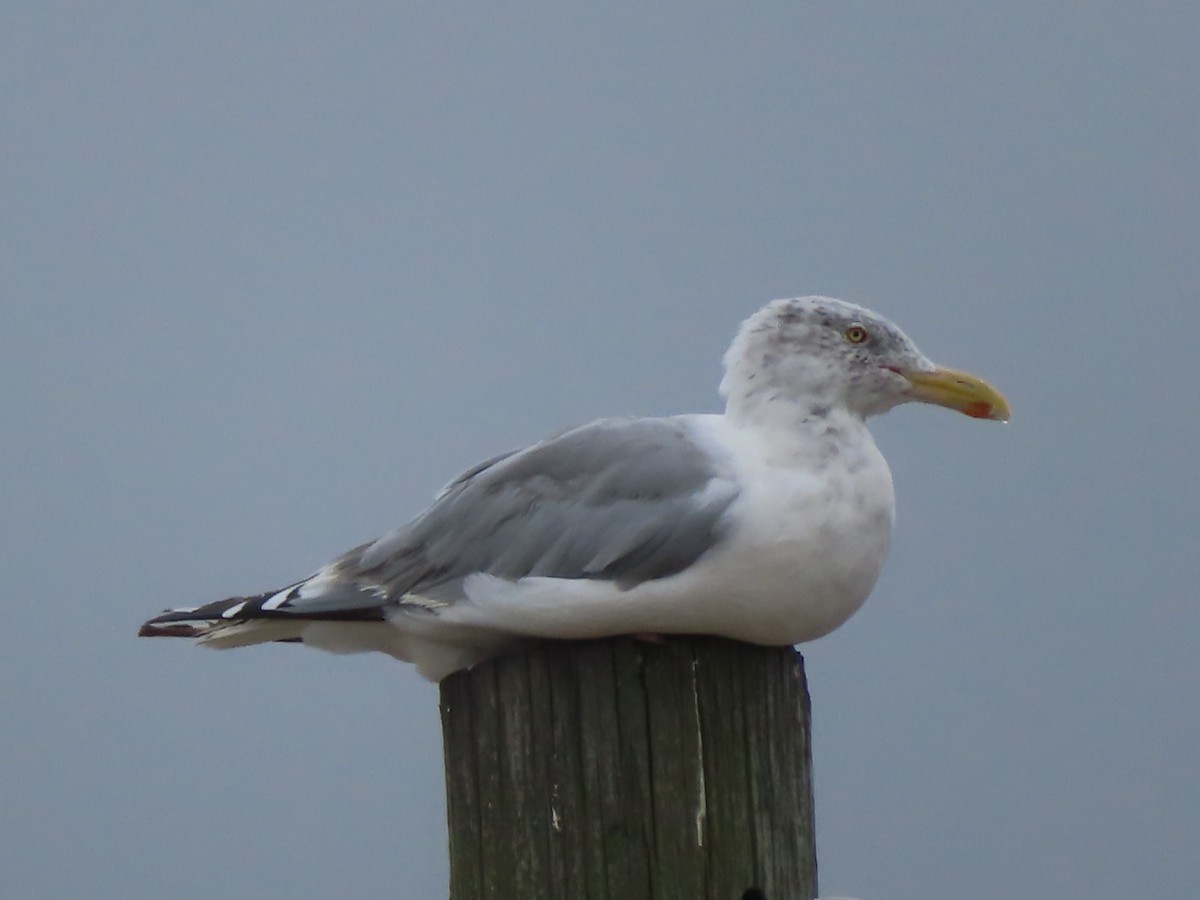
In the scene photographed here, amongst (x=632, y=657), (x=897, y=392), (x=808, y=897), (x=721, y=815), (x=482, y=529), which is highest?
(x=897, y=392)

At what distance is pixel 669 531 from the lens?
335 centimetres

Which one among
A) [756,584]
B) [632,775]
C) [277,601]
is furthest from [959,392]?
[277,601]

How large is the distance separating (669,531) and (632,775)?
1.88ft

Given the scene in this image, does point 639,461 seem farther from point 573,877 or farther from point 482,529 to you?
point 573,877

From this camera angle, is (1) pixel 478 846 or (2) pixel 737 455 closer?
(1) pixel 478 846

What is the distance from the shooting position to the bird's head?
12.4ft

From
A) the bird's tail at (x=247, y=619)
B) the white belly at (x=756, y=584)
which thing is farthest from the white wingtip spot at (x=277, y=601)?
the white belly at (x=756, y=584)

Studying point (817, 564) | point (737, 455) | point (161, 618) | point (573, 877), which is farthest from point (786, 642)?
point (161, 618)

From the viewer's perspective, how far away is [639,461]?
3.52 meters

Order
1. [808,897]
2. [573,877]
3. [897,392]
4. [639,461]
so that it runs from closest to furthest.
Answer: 1. [573,877]
2. [808,897]
3. [639,461]
4. [897,392]

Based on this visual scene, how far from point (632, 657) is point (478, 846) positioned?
51 centimetres

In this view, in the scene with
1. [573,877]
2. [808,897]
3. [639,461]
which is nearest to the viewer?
[573,877]

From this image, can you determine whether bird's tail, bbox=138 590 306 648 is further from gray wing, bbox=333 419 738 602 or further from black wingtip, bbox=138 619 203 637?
gray wing, bbox=333 419 738 602

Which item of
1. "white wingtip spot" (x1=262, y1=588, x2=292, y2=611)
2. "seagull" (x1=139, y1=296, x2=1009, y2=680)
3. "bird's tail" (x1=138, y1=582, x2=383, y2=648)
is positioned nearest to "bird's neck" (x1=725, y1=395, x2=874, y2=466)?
"seagull" (x1=139, y1=296, x2=1009, y2=680)
